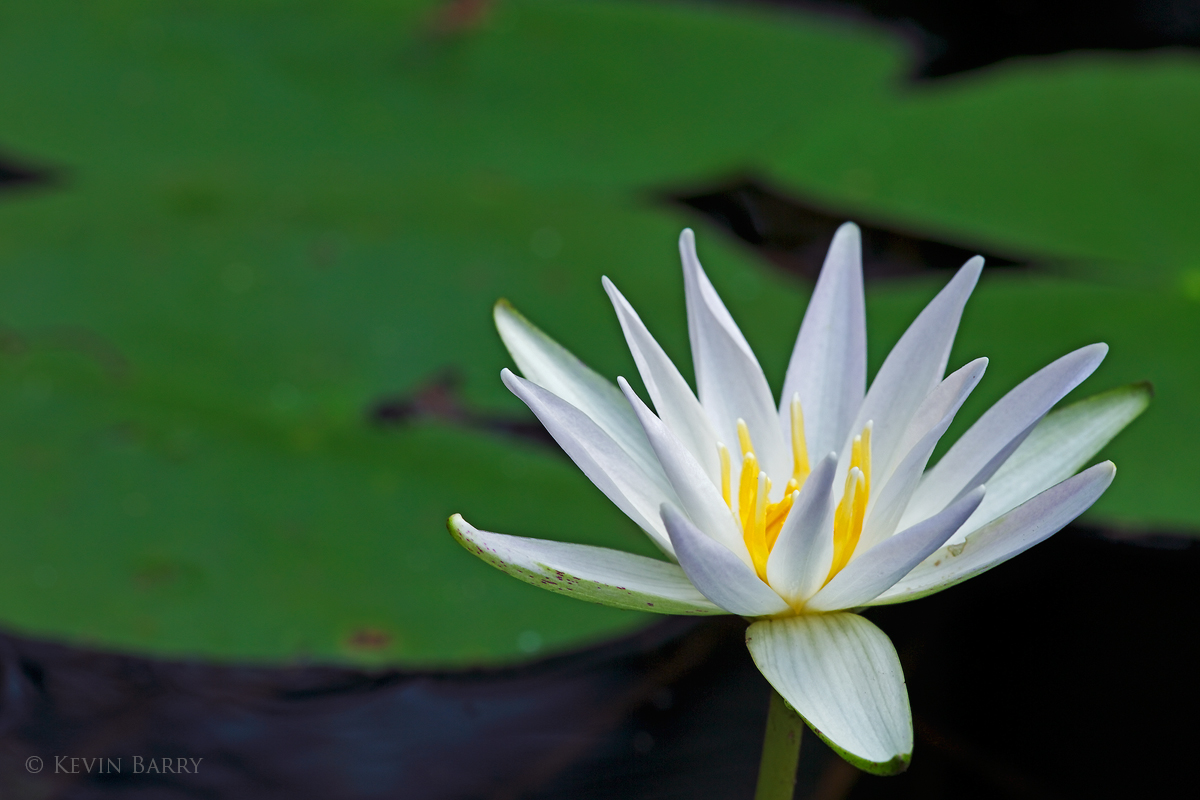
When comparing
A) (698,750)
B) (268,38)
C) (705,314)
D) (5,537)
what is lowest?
(698,750)

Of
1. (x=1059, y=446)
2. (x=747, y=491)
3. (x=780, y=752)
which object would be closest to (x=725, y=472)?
(x=747, y=491)

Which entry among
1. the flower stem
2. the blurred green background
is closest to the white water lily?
the flower stem

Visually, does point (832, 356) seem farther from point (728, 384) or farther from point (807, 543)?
point (807, 543)

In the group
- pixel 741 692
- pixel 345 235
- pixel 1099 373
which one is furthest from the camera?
pixel 345 235

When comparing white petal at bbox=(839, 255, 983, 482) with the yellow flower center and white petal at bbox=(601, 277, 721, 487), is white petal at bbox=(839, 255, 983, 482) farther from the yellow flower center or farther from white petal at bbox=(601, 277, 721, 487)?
white petal at bbox=(601, 277, 721, 487)

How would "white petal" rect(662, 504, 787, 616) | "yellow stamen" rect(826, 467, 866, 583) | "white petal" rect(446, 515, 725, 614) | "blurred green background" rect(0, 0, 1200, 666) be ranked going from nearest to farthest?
"white petal" rect(662, 504, 787, 616), "white petal" rect(446, 515, 725, 614), "yellow stamen" rect(826, 467, 866, 583), "blurred green background" rect(0, 0, 1200, 666)

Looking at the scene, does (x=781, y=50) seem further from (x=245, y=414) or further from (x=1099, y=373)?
(x=245, y=414)

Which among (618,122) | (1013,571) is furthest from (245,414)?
(1013,571)

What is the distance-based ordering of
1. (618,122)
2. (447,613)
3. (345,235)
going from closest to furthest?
1. (447,613)
2. (345,235)
3. (618,122)
